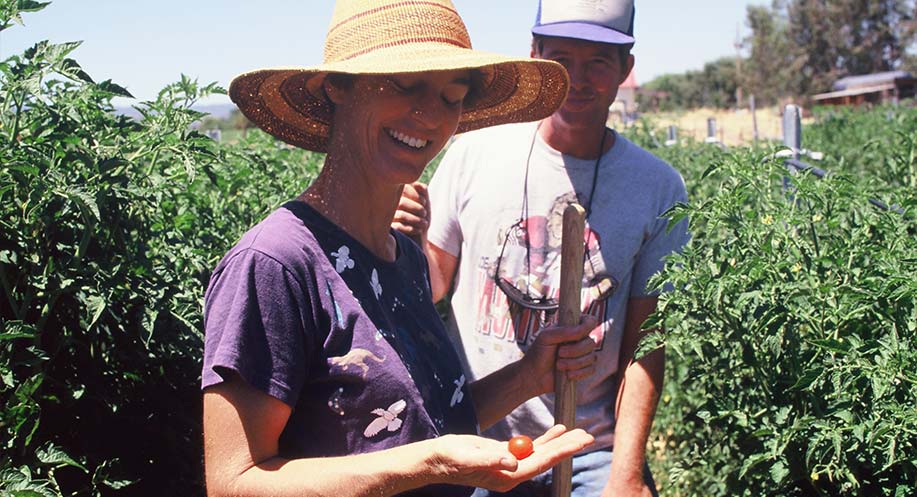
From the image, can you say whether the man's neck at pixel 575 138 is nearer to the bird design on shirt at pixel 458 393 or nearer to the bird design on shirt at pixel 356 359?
the bird design on shirt at pixel 458 393

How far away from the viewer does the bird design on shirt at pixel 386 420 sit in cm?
183

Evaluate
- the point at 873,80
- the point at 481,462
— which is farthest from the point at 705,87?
the point at 481,462

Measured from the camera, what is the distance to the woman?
5.52ft

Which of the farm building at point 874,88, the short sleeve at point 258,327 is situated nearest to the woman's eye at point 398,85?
the short sleeve at point 258,327

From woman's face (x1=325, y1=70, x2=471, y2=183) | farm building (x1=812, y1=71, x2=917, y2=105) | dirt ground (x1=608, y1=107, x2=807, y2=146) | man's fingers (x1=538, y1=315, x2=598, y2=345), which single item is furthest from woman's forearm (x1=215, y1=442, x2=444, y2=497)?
farm building (x1=812, y1=71, x2=917, y2=105)

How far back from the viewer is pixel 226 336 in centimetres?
166

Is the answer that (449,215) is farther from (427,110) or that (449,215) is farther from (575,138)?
(427,110)

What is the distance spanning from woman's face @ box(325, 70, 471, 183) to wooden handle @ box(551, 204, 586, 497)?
24.0 inches

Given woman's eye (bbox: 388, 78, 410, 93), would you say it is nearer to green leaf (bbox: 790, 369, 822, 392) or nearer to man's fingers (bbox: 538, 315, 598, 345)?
man's fingers (bbox: 538, 315, 598, 345)

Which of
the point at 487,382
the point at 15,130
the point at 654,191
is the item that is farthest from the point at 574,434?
the point at 15,130

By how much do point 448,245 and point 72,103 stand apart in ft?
4.04

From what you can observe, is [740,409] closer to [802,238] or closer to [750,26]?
[802,238]

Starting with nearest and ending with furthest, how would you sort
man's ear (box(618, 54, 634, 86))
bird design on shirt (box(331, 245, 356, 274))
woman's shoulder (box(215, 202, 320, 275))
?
woman's shoulder (box(215, 202, 320, 275)) < bird design on shirt (box(331, 245, 356, 274)) < man's ear (box(618, 54, 634, 86))

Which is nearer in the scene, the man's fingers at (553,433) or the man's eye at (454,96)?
the man's fingers at (553,433)
